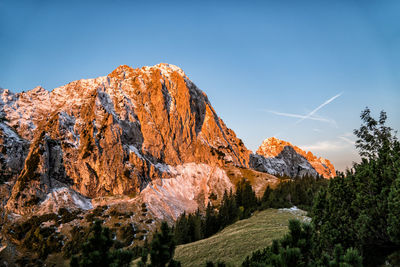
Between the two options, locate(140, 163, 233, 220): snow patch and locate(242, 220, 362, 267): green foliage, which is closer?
locate(242, 220, 362, 267): green foliage

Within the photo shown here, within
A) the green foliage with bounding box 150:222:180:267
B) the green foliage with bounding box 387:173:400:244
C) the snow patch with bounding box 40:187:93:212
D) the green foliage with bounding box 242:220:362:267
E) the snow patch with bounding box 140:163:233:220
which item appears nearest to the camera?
the green foliage with bounding box 242:220:362:267

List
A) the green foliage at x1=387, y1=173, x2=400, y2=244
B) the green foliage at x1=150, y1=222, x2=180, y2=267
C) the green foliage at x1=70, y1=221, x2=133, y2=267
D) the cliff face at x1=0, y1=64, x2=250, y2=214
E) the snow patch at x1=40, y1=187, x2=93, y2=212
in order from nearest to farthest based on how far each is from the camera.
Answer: the green foliage at x1=70, y1=221, x2=133, y2=267 → the green foliage at x1=387, y1=173, x2=400, y2=244 → the green foliage at x1=150, y1=222, x2=180, y2=267 → the snow patch at x1=40, y1=187, x2=93, y2=212 → the cliff face at x1=0, y1=64, x2=250, y2=214

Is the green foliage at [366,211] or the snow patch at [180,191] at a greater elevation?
the snow patch at [180,191]

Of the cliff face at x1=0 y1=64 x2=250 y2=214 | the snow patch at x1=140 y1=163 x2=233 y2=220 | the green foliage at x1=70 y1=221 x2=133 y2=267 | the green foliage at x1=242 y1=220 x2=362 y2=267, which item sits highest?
the cliff face at x1=0 y1=64 x2=250 y2=214

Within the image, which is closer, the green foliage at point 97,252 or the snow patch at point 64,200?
→ the green foliage at point 97,252

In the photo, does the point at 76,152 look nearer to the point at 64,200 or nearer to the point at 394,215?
the point at 64,200

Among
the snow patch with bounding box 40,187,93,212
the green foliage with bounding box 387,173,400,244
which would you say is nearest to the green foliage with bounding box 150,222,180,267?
the green foliage with bounding box 387,173,400,244

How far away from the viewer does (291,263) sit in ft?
38.5

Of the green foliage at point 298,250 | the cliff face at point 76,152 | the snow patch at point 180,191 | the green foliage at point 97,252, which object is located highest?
the cliff face at point 76,152

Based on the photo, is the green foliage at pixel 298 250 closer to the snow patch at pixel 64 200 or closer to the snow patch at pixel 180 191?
the snow patch at pixel 180 191

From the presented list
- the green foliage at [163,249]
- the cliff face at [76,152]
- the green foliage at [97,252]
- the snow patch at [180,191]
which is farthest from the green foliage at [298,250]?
the cliff face at [76,152]

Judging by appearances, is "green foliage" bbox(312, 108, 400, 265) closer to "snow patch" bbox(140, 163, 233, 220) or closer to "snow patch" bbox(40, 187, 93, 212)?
"snow patch" bbox(140, 163, 233, 220)

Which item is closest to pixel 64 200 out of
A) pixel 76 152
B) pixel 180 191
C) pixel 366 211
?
pixel 76 152

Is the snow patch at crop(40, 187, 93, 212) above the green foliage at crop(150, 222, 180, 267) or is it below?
above
